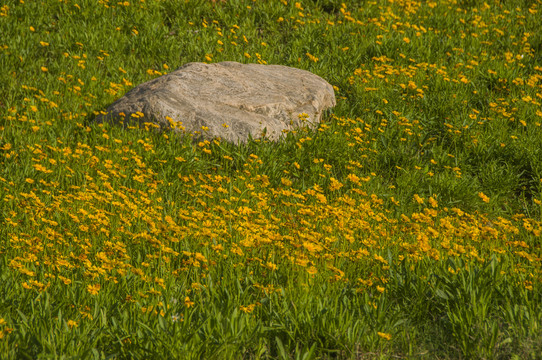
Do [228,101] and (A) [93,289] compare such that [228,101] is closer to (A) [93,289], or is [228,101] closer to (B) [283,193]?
(B) [283,193]

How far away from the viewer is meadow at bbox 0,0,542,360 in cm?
289

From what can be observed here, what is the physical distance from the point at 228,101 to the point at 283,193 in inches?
84.4

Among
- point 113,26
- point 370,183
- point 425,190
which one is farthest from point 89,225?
point 113,26

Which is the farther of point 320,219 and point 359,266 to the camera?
point 320,219

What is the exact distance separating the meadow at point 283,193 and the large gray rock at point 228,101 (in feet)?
0.75

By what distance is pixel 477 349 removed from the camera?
9.00ft

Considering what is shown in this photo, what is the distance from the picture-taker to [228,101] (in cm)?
638

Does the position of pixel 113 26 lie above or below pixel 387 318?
below

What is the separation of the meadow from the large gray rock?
23 cm

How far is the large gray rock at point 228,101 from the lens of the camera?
19.7 feet

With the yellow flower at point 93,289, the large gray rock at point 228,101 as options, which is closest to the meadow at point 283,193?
the yellow flower at point 93,289

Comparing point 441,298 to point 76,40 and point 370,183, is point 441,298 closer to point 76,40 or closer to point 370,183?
point 370,183

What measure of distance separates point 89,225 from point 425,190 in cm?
329

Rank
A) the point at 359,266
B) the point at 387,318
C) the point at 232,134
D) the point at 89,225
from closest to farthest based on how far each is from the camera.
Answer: the point at 387,318 < the point at 359,266 < the point at 89,225 < the point at 232,134
